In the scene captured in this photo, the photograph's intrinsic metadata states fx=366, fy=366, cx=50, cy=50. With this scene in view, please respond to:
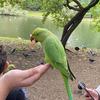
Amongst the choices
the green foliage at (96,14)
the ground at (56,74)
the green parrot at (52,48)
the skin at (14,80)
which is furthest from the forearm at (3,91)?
the green foliage at (96,14)

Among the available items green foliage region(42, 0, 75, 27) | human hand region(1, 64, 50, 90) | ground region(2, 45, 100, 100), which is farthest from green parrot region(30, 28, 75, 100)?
green foliage region(42, 0, 75, 27)

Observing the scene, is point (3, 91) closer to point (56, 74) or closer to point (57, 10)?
point (56, 74)

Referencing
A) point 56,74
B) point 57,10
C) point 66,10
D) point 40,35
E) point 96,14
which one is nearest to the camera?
point 40,35

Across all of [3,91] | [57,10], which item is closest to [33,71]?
[3,91]

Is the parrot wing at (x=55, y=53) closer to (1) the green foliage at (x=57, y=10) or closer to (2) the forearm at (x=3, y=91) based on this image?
(2) the forearm at (x=3, y=91)

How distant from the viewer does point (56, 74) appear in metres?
11.5

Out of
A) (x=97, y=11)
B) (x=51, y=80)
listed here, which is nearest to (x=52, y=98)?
(x=51, y=80)

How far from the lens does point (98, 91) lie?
3080 mm

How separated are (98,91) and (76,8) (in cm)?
1200

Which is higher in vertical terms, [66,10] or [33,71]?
[33,71]

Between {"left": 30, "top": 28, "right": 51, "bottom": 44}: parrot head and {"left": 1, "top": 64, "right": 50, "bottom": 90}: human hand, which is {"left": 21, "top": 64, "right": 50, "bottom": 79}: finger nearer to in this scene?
{"left": 1, "top": 64, "right": 50, "bottom": 90}: human hand

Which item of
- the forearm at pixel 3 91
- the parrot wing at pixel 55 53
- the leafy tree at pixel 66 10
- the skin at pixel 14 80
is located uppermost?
the parrot wing at pixel 55 53

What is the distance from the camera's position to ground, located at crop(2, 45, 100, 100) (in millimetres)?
9414

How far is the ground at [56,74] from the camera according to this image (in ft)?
30.9
